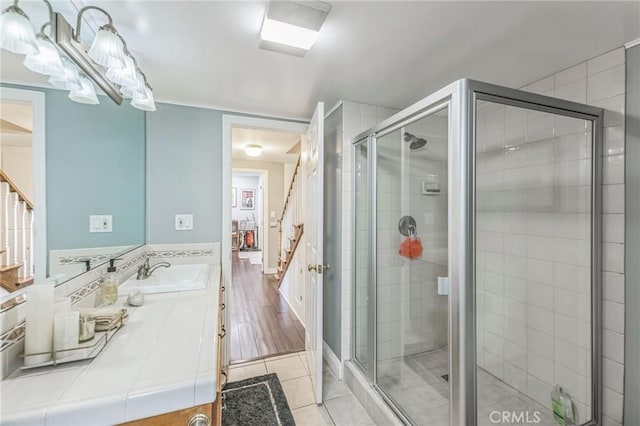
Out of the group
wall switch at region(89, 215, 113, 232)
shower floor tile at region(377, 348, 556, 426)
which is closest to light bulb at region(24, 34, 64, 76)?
wall switch at region(89, 215, 113, 232)

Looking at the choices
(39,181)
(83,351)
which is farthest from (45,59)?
(83,351)

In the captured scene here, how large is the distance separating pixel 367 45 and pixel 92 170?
153 centimetres

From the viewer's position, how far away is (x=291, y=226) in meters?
4.35

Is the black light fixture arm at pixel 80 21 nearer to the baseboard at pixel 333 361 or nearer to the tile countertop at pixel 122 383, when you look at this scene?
the tile countertop at pixel 122 383

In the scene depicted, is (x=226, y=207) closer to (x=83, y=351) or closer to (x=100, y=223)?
(x=100, y=223)

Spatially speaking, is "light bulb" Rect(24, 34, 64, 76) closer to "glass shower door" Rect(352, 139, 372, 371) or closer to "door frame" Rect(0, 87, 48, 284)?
"door frame" Rect(0, 87, 48, 284)

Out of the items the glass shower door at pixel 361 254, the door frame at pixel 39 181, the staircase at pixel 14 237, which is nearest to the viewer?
the staircase at pixel 14 237

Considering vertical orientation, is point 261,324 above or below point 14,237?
below

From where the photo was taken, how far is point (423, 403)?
1.60 meters

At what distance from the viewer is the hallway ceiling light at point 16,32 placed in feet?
2.58

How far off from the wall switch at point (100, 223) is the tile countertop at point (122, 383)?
666 millimetres

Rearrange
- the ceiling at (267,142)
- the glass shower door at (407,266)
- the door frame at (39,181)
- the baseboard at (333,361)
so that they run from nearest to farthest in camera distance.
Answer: the door frame at (39,181) < the glass shower door at (407,266) < the baseboard at (333,361) < the ceiling at (267,142)

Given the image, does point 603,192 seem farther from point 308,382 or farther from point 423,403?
point 308,382

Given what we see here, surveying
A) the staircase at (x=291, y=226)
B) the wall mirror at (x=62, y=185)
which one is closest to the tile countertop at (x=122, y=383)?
the wall mirror at (x=62, y=185)
